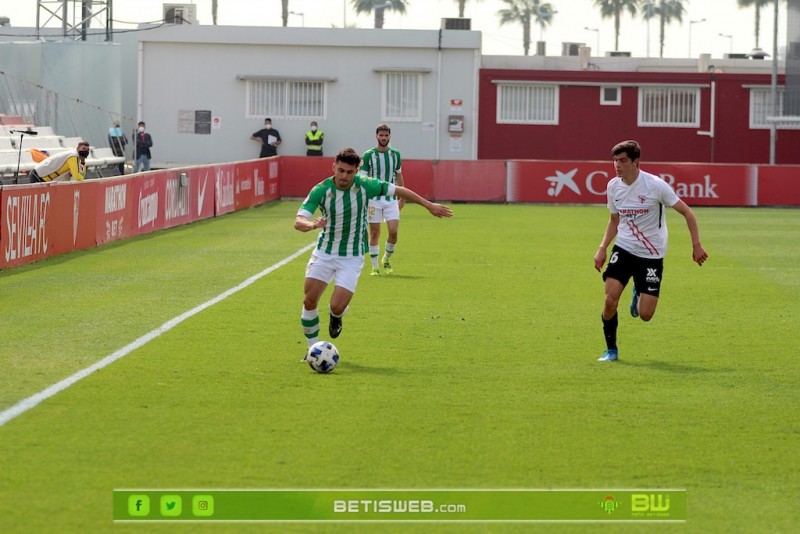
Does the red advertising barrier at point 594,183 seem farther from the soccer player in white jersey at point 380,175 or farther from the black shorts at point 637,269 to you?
the black shorts at point 637,269

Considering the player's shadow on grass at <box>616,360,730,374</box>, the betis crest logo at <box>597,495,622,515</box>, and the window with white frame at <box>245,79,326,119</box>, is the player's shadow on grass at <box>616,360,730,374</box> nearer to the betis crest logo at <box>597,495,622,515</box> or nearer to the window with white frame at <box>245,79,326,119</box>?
the betis crest logo at <box>597,495,622,515</box>

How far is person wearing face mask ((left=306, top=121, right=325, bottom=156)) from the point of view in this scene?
46.1 m

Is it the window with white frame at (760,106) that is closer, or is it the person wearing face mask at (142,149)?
the person wearing face mask at (142,149)

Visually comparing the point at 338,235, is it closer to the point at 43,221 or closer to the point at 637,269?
the point at 637,269

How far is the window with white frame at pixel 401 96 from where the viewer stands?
1861 inches

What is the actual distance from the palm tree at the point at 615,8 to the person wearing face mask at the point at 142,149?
76.8 m

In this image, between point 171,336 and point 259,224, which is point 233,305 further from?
point 259,224

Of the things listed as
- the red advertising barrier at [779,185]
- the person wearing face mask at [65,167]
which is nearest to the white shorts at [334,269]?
the person wearing face mask at [65,167]

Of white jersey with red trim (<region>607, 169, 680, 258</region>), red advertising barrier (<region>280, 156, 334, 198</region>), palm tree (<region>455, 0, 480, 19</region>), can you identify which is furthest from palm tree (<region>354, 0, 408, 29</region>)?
white jersey with red trim (<region>607, 169, 680, 258</region>)

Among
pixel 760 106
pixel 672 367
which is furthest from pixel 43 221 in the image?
pixel 760 106

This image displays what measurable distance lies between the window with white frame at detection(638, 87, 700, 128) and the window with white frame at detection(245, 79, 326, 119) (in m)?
11.4

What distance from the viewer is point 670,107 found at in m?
49.3

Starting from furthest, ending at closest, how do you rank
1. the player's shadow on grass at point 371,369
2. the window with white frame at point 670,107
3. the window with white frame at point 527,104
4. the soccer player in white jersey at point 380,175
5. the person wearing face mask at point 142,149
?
the window with white frame at point 670,107 → the window with white frame at point 527,104 → the person wearing face mask at point 142,149 → the soccer player in white jersey at point 380,175 → the player's shadow on grass at point 371,369

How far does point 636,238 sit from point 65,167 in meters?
14.1
